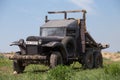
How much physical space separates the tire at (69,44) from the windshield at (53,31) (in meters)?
0.42

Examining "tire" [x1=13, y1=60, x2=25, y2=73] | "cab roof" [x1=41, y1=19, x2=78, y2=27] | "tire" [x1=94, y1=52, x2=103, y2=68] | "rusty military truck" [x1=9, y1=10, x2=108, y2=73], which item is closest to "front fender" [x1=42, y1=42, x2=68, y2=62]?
"rusty military truck" [x1=9, y1=10, x2=108, y2=73]

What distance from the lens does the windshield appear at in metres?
17.1

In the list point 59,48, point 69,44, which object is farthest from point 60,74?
point 69,44

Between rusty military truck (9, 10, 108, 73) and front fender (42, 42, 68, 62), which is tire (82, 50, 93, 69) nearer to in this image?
rusty military truck (9, 10, 108, 73)

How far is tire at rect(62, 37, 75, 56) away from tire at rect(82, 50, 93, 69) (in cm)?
133

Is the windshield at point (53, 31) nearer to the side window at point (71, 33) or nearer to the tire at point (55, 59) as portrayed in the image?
the side window at point (71, 33)

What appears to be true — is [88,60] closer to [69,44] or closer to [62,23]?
[69,44]

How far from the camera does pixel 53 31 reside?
17.3 metres

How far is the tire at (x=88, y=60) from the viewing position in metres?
18.5

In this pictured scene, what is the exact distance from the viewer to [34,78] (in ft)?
29.7

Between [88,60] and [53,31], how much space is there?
100 inches

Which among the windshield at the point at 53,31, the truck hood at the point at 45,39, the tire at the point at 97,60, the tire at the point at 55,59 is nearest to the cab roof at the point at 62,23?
the windshield at the point at 53,31

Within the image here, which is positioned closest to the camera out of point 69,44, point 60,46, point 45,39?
point 45,39

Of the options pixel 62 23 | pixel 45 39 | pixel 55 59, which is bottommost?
pixel 55 59
